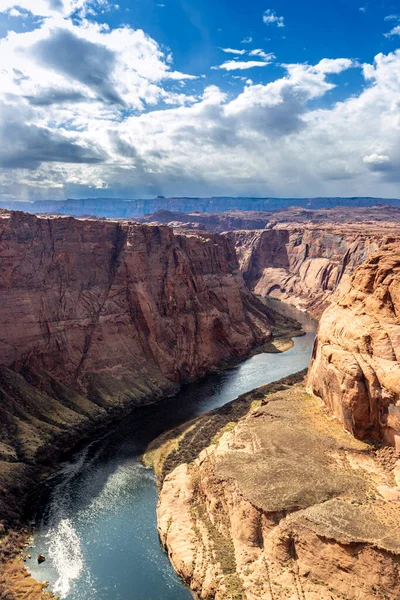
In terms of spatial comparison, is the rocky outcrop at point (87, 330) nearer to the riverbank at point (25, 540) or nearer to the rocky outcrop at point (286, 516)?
the riverbank at point (25, 540)

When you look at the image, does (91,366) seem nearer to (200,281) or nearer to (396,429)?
(200,281)

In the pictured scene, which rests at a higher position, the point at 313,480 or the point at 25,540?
the point at 313,480

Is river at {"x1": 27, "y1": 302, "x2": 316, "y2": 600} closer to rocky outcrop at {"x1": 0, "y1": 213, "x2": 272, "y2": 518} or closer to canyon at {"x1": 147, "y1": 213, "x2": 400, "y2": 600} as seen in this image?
canyon at {"x1": 147, "y1": 213, "x2": 400, "y2": 600}

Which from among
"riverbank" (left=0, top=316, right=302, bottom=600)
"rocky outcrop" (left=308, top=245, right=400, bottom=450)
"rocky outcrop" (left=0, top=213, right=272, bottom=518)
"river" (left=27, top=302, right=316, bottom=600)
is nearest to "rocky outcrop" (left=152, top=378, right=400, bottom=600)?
"river" (left=27, top=302, right=316, bottom=600)

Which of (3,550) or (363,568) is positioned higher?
(363,568)

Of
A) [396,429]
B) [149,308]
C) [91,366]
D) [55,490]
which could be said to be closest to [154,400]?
[91,366]

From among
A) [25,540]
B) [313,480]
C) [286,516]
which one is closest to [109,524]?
[25,540]

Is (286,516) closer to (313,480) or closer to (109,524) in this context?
(313,480)
